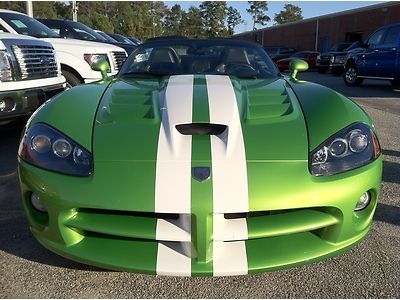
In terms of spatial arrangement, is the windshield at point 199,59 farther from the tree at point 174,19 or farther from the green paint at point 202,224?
the tree at point 174,19

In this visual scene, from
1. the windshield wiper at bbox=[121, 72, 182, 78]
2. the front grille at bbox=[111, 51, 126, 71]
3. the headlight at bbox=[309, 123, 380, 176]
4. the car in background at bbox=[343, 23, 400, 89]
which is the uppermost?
the windshield wiper at bbox=[121, 72, 182, 78]

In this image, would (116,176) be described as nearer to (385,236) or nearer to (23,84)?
(385,236)

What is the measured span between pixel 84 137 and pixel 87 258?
63cm

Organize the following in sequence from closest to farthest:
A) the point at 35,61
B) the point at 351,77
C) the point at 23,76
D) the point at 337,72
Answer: the point at 23,76, the point at 35,61, the point at 351,77, the point at 337,72

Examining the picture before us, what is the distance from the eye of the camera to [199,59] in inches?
145

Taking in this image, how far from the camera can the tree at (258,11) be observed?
86.9 m

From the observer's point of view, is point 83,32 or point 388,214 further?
point 83,32

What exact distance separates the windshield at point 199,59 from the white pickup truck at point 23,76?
5.61ft

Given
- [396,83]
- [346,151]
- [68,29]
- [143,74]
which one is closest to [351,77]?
[396,83]

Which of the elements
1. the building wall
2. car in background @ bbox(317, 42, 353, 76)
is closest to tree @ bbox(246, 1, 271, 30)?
the building wall

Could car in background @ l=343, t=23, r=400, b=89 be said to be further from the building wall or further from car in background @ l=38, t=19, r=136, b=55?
the building wall

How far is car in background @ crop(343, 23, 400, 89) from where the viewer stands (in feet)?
36.8

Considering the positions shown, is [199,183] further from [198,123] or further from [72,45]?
[72,45]

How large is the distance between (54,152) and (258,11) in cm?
9133
